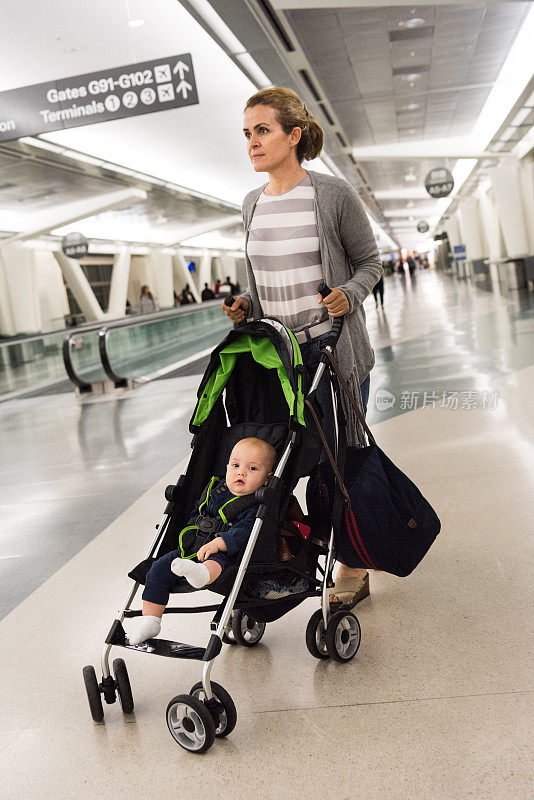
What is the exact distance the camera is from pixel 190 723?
225 centimetres

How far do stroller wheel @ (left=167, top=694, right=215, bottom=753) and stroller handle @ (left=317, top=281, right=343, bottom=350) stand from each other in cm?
126

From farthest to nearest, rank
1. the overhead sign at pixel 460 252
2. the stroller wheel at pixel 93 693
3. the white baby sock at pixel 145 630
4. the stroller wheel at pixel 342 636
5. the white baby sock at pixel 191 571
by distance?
1. the overhead sign at pixel 460 252
2. the stroller wheel at pixel 342 636
3. the stroller wheel at pixel 93 693
4. the white baby sock at pixel 145 630
5. the white baby sock at pixel 191 571

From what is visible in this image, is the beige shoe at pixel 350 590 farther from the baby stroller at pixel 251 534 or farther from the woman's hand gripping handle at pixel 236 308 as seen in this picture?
the woman's hand gripping handle at pixel 236 308

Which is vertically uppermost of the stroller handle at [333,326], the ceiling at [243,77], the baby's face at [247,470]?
the ceiling at [243,77]

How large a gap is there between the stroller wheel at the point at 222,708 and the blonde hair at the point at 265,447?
2.48 ft

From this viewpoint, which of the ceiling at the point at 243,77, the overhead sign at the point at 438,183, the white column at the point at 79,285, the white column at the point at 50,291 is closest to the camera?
the ceiling at the point at 243,77

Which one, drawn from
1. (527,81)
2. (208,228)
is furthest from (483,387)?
(208,228)

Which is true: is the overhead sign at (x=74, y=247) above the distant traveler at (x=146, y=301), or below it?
above

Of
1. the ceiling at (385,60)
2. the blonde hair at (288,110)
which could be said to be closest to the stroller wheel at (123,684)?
the blonde hair at (288,110)

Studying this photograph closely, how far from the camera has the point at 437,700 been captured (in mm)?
2332

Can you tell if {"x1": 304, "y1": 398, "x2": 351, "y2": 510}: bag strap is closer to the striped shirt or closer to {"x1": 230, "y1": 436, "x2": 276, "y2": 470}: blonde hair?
{"x1": 230, "y1": 436, "x2": 276, "y2": 470}: blonde hair

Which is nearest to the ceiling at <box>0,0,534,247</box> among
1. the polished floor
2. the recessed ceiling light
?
the recessed ceiling light

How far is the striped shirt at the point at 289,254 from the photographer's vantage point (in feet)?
9.32

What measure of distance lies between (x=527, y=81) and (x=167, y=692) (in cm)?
1431
